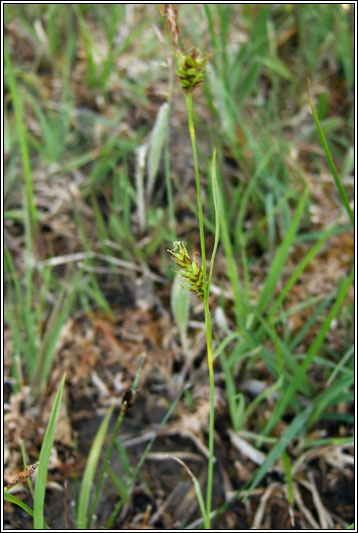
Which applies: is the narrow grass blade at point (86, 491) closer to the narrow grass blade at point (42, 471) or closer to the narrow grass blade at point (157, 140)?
the narrow grass blade at point (42, 471)

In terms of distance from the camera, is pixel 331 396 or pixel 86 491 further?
pixel 331 396

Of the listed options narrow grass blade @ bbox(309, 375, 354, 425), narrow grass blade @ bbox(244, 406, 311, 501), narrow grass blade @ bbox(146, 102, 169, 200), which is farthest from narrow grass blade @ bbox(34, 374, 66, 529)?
narrow grass blade @ bbox(146, 102, 169, 200)

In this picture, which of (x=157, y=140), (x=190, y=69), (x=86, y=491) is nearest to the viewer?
(x=190, y=69)

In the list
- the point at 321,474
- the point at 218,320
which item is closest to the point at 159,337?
the point at 218,320

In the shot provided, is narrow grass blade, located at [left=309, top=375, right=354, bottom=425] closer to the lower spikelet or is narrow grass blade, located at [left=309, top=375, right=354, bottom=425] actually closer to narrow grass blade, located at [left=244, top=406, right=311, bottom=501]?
narrow grass blade, located at [left=244, top=406, right=311, bottom=501]

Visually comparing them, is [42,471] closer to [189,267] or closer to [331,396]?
[189,267]

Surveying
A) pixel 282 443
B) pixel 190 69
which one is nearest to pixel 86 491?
pixel 282 443

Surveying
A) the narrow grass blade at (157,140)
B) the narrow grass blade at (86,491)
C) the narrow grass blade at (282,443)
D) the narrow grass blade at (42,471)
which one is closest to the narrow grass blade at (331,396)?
the narrow grass blade at (282,443)

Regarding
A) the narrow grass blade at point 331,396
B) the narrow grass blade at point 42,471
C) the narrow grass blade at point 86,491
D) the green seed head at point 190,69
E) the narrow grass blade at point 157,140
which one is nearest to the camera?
the green seed head at point 190,69

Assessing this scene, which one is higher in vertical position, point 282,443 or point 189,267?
point 189,267

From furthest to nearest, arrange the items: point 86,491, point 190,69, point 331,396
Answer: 1. point 331,396
2. point 86,491
3. point 190,69

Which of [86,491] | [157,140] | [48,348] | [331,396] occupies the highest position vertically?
[157,140]
